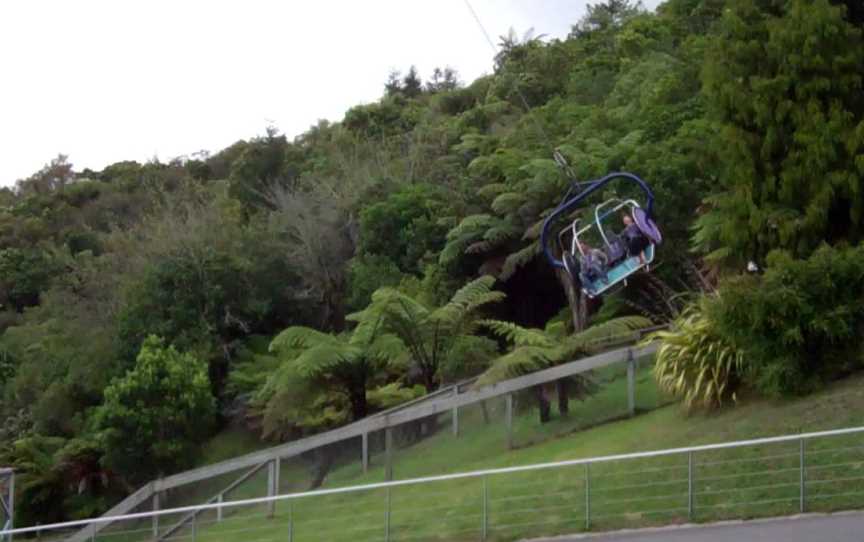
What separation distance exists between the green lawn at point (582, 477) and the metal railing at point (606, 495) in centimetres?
2

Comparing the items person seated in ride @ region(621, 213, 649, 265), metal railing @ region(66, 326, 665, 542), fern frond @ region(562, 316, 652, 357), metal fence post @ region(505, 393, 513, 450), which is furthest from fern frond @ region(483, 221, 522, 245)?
person seated in ride @ region(621, 213, 649, 265)

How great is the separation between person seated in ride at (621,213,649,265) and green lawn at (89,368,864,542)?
2.56m

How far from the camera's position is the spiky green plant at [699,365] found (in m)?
17.3

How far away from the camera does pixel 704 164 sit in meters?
20.8

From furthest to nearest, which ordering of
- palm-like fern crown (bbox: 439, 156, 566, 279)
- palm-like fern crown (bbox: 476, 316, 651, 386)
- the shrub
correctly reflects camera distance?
palm-like fern crown (bbox: 439, 156, 566, 279) < palm-like fern crown (bbox: 476, 316, 651, 386) < the shrub

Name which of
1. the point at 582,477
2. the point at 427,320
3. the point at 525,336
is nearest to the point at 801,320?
the point at 582,477

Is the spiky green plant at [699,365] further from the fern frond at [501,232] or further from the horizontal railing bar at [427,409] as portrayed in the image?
the fern frond at [501,232]

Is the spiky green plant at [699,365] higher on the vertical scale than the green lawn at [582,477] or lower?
higher

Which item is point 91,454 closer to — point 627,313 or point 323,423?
point 323,423

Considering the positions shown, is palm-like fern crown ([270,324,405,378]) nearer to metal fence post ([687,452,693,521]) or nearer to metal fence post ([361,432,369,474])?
metal fence post ([361,432,369,474])

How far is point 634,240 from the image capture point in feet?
45.9

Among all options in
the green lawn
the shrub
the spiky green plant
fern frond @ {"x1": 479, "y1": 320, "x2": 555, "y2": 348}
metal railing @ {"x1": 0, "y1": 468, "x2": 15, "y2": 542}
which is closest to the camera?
the green lawn

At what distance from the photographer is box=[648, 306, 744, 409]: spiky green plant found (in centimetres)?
1734

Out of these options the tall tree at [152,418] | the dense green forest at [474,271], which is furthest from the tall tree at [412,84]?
the tall tree at [152,418]
